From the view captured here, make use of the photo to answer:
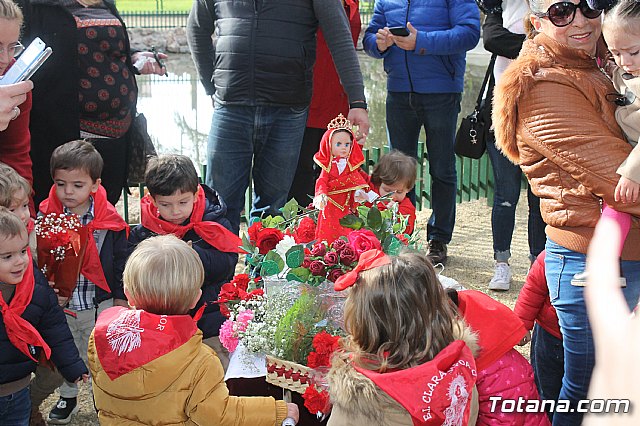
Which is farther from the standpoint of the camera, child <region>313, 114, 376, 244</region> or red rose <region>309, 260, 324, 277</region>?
child <region>313, 114, 376, 244</region>

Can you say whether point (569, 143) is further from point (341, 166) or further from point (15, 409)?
point (15, 409)

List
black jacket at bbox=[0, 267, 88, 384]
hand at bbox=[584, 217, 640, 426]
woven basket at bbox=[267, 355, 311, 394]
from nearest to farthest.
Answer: hand at bbox=[584, 217, 640, 426] < woven basket at bbox=[267, 355, 311, 394] < black jacket at bbox=[0, 267, 88, 384]

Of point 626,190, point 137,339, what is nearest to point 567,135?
point 626,190

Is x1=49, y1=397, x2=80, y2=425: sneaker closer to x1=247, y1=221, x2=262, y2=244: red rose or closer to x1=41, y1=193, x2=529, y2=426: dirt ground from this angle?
x1=247, y1=221, x2=262, y2=244: red rose

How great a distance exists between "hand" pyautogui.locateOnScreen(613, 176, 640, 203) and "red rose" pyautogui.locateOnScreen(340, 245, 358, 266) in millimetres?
875

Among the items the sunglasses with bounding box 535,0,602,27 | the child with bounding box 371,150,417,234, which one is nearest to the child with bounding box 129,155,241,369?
the child with bounding box 371,150,417,234

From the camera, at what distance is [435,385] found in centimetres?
221

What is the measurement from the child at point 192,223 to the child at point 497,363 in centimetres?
148

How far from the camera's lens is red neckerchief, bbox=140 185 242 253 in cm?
372

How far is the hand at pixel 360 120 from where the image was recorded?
4609 millimetres

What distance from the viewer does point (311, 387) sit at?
2.64 m

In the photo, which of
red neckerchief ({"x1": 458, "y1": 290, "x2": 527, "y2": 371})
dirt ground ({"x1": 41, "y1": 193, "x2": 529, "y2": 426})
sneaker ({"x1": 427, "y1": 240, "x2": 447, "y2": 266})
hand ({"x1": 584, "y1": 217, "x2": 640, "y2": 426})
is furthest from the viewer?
sneaker ({"x1": 427, "y1": 240, "x2": 447, "y2": 266})

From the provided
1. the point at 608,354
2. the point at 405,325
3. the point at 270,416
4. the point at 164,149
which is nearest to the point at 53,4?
the point at 270,416

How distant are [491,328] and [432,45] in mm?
3231
